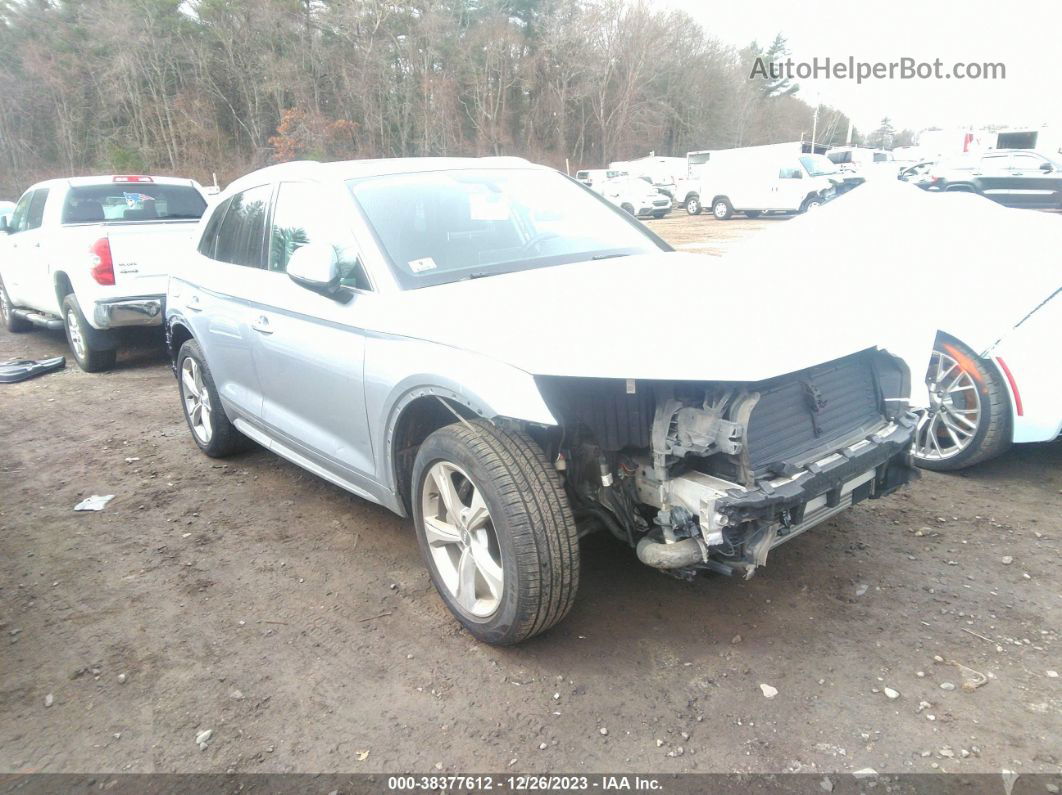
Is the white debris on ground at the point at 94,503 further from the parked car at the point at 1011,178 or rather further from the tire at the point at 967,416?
the parked car at the point at 1011,178

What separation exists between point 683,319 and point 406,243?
4.55ft

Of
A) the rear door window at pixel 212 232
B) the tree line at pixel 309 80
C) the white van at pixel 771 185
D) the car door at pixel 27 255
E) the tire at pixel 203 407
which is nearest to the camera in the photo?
the rear door window at pixel 212 232

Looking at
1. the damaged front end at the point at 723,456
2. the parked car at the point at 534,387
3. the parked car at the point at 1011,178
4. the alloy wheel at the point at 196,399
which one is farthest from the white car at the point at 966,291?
the parked car at the point at 1011,178

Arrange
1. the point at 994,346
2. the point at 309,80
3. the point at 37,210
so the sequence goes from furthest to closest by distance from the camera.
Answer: the point at 309,80 → the point at 37,210 → the point at 994,346

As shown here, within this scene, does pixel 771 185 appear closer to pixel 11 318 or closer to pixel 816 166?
pixel 816 166

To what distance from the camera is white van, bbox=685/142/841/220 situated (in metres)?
24.1

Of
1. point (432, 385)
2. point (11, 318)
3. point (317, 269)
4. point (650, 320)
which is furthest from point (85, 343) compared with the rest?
point (650, 320)

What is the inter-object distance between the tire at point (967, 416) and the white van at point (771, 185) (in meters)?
21.1

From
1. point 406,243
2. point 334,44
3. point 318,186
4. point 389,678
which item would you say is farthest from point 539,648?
point 334,44

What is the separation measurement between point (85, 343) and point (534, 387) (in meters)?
6.88

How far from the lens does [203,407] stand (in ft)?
16.7

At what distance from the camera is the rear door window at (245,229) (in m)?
4.13

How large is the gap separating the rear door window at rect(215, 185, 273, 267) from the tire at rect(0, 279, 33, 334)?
729cm

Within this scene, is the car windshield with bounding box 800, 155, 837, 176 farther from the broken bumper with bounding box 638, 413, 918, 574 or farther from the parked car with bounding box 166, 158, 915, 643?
the broken bumper with bounding box 638, 413, 918, 574
